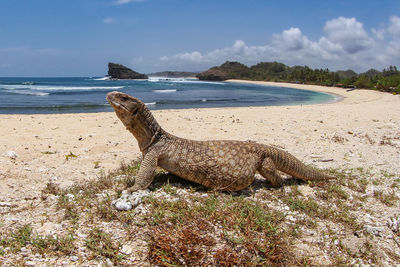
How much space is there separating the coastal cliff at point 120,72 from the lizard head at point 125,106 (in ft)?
438

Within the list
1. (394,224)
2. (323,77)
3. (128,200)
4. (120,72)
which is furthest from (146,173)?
(120,72)

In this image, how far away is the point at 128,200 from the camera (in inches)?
160

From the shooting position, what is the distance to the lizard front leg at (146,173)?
4.45m

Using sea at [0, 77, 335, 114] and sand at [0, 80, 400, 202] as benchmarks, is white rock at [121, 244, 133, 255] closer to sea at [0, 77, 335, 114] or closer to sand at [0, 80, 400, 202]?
sand at [0, 80, 400, 202]

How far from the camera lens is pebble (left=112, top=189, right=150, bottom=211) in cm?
394

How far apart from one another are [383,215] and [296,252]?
1.87 meters

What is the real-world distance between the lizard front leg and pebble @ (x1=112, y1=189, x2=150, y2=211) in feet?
0.41

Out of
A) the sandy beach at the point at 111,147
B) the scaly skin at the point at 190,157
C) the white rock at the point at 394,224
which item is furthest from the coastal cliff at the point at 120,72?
the white rock at the point at 394,224

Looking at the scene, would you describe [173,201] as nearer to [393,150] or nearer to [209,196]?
[209,196]

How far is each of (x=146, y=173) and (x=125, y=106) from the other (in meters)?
1.09

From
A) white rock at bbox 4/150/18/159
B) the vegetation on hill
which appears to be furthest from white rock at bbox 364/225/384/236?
the vegetation on hill

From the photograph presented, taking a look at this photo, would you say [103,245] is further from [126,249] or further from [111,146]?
[111,146]

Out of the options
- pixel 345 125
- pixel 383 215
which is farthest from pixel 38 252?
pixel 345 125

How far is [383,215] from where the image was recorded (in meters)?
4.22
